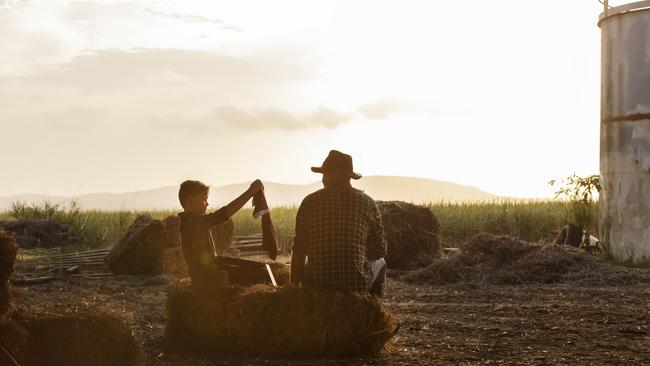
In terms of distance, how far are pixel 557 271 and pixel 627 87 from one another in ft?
15.9

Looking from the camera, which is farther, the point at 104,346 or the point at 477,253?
the point at 477,253

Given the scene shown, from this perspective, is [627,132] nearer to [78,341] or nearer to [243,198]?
[243,198]

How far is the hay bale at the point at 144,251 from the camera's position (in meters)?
14.8

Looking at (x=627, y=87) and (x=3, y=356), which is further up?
(x=627, y=87)

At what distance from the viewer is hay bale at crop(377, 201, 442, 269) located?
16.3 meters

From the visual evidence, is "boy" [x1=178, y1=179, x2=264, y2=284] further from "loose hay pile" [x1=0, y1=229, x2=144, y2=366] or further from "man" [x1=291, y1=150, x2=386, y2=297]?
"loose hay pile" [x1=0, y1=229, x2=144, y2=366]

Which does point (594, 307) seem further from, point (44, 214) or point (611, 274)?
point (44, 214)

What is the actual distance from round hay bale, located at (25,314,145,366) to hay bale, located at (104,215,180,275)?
8.91 m

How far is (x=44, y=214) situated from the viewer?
74.4 ft

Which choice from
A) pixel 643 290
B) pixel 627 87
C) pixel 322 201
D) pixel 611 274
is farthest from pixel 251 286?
pixel 627 87

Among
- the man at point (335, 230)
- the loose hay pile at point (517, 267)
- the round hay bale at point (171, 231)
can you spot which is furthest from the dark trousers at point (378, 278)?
the round hay bale at point (171, 231)

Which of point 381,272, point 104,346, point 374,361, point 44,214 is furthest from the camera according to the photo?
point 44,214

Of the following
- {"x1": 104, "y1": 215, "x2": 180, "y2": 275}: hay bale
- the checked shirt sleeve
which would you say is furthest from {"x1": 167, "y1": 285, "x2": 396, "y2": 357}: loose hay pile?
{"x1": 104, "y1": 215, "x2": 180, "y2": 275}: hay bale

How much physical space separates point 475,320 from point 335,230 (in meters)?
3.30
